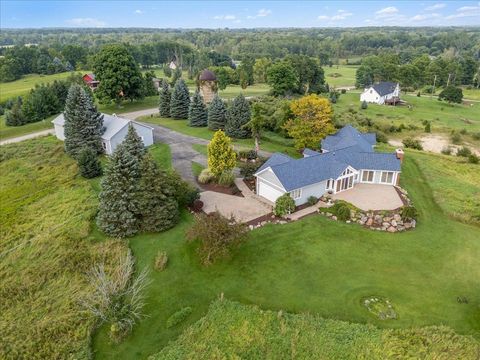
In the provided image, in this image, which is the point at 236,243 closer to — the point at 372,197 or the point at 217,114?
the point at 372,197

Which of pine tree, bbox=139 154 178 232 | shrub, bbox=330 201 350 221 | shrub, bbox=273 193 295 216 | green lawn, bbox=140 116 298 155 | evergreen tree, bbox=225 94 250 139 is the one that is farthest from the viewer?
evergreen tree, bbox=225 94 250 139

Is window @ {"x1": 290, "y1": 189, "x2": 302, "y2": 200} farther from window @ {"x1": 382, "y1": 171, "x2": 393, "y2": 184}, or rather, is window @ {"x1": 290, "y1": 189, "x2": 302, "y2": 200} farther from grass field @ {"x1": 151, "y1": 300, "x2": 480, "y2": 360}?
grass field @ {"x1": 151, "y1": 300, "x2": 480, "y2": 360}

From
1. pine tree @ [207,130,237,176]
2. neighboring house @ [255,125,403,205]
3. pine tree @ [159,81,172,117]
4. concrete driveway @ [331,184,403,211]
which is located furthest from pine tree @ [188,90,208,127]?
concrete driveway @ [331,184,403,211]

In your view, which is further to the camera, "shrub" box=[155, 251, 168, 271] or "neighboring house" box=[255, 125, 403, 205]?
"neighboring house" box=[255, 125, 403, 205]

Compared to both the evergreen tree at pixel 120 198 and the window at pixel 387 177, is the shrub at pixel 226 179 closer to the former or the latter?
the evergreen tree at pixel 120 198

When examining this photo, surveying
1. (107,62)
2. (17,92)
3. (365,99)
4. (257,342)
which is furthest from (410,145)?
(17,92)

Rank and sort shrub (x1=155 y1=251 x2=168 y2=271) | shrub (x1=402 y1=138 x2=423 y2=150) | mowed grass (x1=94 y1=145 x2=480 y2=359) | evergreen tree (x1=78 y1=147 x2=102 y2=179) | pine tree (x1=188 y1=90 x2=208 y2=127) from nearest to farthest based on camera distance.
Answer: mowed grass (x1=94 y1=145 x2=480 y2=359)
shrub (x1=155 y1=251 x2=168 y2=271)
evergreen tree (x1=78 y1=147 x2=102 y2=179)
shrub (x1=402 y1=138 x2=423 y2=150)
pine tree (x1=188 y1=90 x2=208 y2=127)

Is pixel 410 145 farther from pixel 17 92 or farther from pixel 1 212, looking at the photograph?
pixel 17 92
